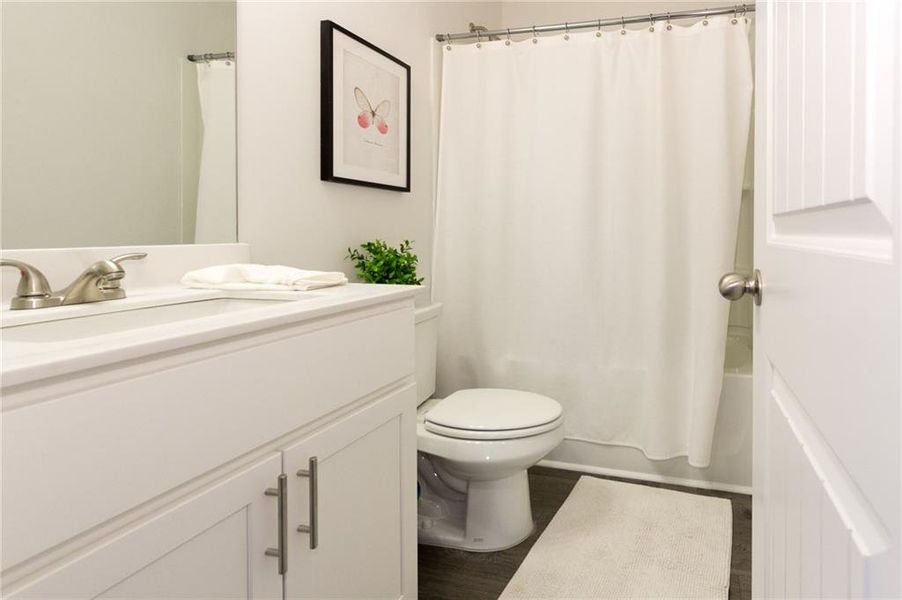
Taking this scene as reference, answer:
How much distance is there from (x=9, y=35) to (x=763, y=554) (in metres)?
1.49

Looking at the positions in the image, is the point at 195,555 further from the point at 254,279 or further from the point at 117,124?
the point at 117,124

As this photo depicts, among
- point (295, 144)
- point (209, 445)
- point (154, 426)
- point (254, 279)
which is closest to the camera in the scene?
point (154, 426)

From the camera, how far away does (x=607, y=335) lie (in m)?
2.69

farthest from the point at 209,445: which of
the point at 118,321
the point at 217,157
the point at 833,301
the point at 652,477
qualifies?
the point at 652,477

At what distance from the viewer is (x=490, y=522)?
2141 mm

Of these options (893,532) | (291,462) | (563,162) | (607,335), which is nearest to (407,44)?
(563,162)

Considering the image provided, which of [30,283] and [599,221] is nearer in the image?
[30,283]

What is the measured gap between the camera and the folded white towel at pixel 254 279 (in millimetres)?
1474

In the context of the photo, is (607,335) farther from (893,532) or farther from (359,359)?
(893,532)

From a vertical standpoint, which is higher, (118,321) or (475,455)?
(118,321)

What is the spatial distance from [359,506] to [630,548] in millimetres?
1088

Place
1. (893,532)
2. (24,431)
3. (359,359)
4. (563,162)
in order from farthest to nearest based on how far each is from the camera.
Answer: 1. (563,162)
2. (359,359)
3. (24,431)
4. (893,532)

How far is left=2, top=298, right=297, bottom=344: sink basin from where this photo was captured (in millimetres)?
1033

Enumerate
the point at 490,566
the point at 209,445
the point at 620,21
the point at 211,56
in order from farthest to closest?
the point at 620,21 < the point at 490,566 < the point at 211,56 < the point at 209,445
